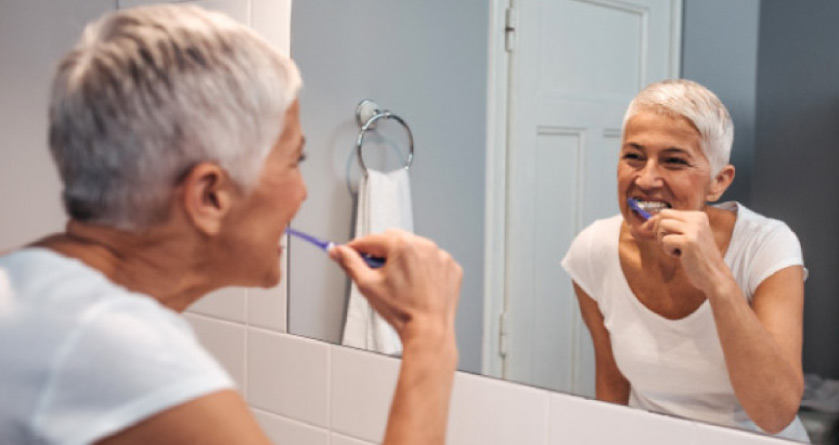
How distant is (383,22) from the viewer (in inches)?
57.0

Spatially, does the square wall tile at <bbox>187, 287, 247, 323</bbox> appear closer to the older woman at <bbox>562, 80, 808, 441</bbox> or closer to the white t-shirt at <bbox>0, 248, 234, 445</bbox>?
the older woman at <bbox>562, 80, 808, 441</bbox>

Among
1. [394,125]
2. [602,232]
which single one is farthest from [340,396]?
[602,232]

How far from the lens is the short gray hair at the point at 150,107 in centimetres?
77

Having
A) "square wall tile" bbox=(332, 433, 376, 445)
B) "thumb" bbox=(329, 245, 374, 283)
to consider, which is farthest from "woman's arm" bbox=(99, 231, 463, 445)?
"square wall tile" bbox=(332, 433, 376, 445)

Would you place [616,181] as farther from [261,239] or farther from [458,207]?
[261,239]

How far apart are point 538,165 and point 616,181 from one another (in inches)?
5.1

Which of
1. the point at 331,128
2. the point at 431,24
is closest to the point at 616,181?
the point at 431,24

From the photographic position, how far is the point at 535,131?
4.09 feet

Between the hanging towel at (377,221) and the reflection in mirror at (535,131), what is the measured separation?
2 centimetres

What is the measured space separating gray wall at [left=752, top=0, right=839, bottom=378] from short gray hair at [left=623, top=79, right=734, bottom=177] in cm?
4

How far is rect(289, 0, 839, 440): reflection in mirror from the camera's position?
3.35 ft

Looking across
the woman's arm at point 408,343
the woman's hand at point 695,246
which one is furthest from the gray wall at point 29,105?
the woman's hand at point 695,246

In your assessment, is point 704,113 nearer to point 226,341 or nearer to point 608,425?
point 608,425

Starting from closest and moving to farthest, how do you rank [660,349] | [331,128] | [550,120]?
[660,349], [550,120], [331,128]
